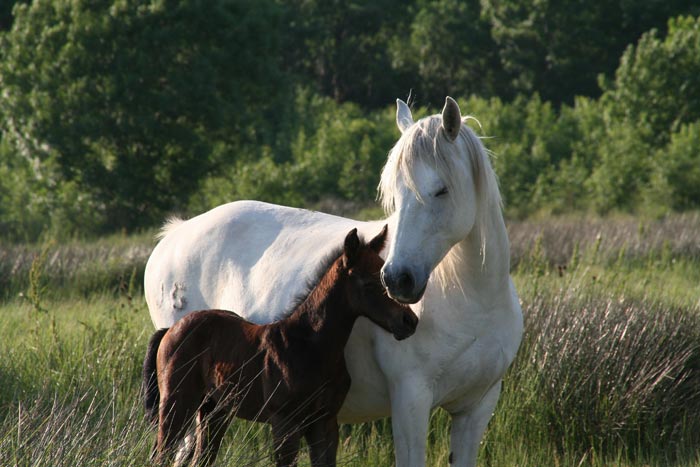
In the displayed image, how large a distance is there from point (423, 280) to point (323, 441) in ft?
2.83

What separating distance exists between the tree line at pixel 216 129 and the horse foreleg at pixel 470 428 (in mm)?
12032

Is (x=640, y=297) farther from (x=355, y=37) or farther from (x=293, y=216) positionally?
(x=355, y=37)

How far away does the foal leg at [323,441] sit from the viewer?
3.69 m

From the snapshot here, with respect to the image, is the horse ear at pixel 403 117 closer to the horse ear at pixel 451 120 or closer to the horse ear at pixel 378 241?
the horse ear at pixel 451 120

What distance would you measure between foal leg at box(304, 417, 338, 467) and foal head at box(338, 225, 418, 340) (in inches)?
19.5

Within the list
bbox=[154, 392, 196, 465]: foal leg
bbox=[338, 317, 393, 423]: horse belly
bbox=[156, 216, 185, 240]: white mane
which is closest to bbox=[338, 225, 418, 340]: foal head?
bbox=[338, 317, 393, 423]: horse belly

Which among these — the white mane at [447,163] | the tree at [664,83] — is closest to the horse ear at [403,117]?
the white mane at [447,163]

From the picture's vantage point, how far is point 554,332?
5.50 m

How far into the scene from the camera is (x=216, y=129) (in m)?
20.4

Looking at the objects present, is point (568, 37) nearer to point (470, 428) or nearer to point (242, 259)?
point (242, 259)

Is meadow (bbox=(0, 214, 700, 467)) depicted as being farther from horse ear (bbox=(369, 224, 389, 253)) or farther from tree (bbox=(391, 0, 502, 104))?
tree (bbox=(391, 0, 502, 104))

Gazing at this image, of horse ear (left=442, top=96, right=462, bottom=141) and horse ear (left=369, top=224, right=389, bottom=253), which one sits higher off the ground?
horse ear (left=442, top=96, right=462, bottom=141)

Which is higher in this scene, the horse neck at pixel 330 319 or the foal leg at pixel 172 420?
the horse neck at pixel 330 319

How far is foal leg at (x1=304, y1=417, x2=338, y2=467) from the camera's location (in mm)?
3688
